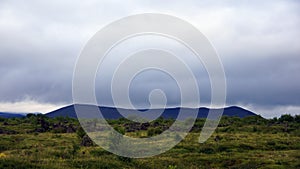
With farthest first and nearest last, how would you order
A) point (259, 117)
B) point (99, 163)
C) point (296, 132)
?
1. point (259, 117)
2. point (296, 132)
3. point (99, 163)

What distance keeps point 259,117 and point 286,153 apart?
56.5 metres

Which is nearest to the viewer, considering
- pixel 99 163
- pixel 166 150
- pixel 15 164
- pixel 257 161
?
pixel 15 164

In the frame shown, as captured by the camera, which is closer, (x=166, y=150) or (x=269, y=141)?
(x=166, y=150)

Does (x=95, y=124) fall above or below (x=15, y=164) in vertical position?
above

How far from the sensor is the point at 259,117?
100625 millimetres

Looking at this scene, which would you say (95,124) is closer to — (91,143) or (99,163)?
(91,143)

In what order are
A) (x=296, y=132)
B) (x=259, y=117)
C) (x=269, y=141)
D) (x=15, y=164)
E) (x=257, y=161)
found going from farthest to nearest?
(x=259, y=117) → (x=296, y=132) → (x=269, y=141) → (x=257, y=161) → (x=15, y=164)

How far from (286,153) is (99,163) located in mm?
21481

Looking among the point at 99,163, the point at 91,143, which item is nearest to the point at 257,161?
the point at 99,163

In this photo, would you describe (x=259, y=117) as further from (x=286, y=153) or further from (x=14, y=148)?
(x=14, y=148)

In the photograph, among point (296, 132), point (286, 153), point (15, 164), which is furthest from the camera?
point (296, 132)

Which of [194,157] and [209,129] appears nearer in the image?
[194,157]

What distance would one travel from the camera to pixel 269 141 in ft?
181

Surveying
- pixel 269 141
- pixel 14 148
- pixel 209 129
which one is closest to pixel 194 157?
pixel 269 141
